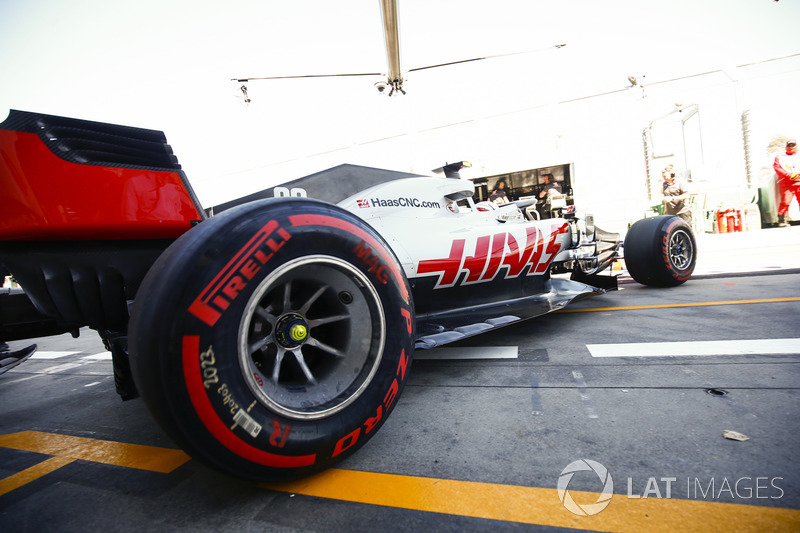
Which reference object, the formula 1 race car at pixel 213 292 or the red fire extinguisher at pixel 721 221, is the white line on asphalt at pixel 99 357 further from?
the red fire extinguisher at pixel 721 221

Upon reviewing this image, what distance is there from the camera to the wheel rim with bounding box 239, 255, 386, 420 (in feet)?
4.30

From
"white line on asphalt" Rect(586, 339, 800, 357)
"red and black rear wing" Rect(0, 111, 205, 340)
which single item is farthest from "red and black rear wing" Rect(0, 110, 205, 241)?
"white line on asphalt" Rect(586, 339, 800, 357)

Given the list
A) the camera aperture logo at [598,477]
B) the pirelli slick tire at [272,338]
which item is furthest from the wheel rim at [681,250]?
the pirelli slick tire at [272,338]

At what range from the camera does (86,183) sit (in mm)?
1372

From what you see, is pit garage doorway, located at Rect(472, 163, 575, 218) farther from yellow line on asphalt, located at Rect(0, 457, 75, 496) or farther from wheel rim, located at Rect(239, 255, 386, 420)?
yellow line on asphalt, located at Rect(0, 457, 75, 496)

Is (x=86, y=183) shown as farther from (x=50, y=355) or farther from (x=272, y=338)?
(x=50, y=355)

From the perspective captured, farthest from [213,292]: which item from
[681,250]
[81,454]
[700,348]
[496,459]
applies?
[681,250]

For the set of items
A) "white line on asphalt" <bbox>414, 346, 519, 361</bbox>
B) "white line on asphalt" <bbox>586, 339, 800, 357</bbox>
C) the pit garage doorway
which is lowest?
"white line on asphalt" <bbox>586, 339, 800, 357</bbox>

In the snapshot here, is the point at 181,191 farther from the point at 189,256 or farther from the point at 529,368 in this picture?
the point at 529,368

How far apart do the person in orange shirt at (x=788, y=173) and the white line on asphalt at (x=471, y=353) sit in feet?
37.4

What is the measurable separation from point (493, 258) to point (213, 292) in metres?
2.09

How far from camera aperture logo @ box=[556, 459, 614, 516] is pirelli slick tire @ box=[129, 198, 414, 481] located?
0.62 meters

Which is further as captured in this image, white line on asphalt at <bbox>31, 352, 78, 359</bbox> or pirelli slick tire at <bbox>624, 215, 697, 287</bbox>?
pirelli slick tire at <bbox>624, 215, 697, 287</bbox>

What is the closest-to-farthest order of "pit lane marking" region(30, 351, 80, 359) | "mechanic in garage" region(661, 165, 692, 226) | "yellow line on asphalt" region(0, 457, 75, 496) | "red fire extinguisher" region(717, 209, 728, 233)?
"yellow line on asphalt" region(0, 457, 75, 496), "pit lane marking" region(30, 351, 80, 359), "mechanic in garage" region(661, 165, 692, 226), "red fire extinguisher" region(717, 209, 728, 233)
